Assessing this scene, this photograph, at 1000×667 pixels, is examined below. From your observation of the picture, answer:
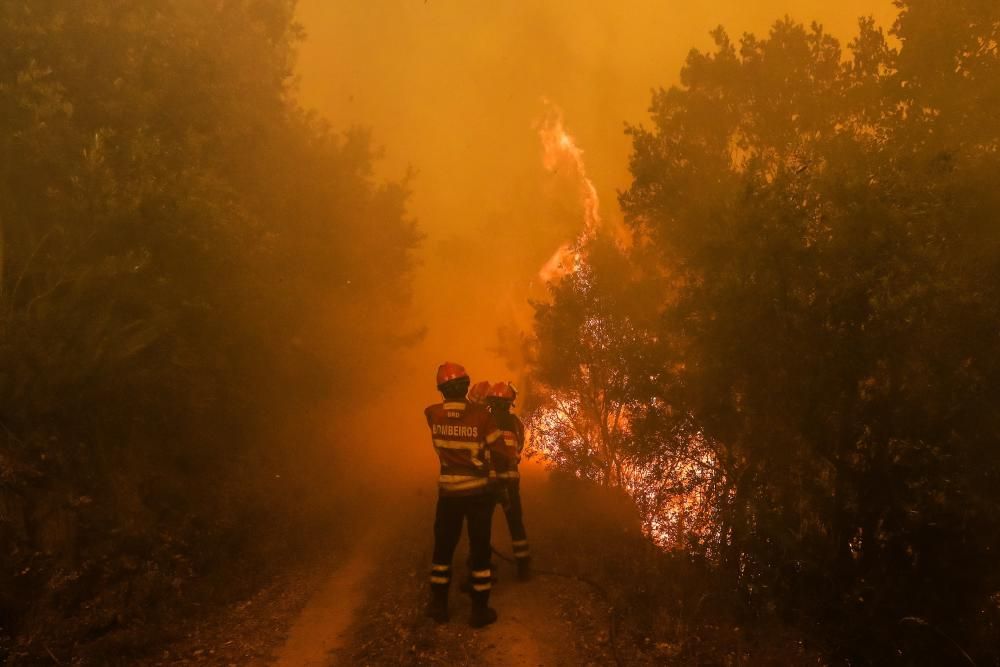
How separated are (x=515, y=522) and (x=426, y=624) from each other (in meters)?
2.17

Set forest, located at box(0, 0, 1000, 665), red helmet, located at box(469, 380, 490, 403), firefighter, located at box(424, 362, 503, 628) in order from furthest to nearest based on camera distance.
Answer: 1. red helmet, located at box(469, 380, 490, 403)
2. firefighter, located at box(424, 362, 503, 628)
3. forest, located at box(0, 0, 1000, 665)

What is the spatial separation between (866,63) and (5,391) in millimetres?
15939

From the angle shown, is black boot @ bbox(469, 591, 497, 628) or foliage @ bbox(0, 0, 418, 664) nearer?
black boot @ bbox(469, 591, 497, 628)

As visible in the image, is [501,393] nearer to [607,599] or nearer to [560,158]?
[607,599]

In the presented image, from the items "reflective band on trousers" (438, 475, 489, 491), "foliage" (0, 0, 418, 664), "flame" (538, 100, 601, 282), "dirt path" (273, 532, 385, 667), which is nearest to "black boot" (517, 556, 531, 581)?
"reflective band on trousers" (438, 475, 489, 491)

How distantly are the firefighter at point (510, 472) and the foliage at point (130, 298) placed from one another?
4849 millimetres

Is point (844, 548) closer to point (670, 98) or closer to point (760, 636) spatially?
point (760, 636)

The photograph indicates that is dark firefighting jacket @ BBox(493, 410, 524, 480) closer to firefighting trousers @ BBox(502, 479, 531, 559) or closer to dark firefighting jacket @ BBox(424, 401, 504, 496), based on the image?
firefighting trousers @ BBox(502, 479, 531, 559)

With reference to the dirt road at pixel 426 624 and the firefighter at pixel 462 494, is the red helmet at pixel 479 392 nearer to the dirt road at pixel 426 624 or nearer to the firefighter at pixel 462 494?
the firefighter at pixel 462 494

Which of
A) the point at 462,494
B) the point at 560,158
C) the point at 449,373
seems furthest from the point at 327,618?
the point at 560,158

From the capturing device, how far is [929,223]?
243 inches

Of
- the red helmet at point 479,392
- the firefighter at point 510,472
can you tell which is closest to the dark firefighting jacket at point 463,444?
the firefighter at point 510,472

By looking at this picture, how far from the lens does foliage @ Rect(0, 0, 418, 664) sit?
814 cm

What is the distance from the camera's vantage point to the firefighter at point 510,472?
29.8ft
